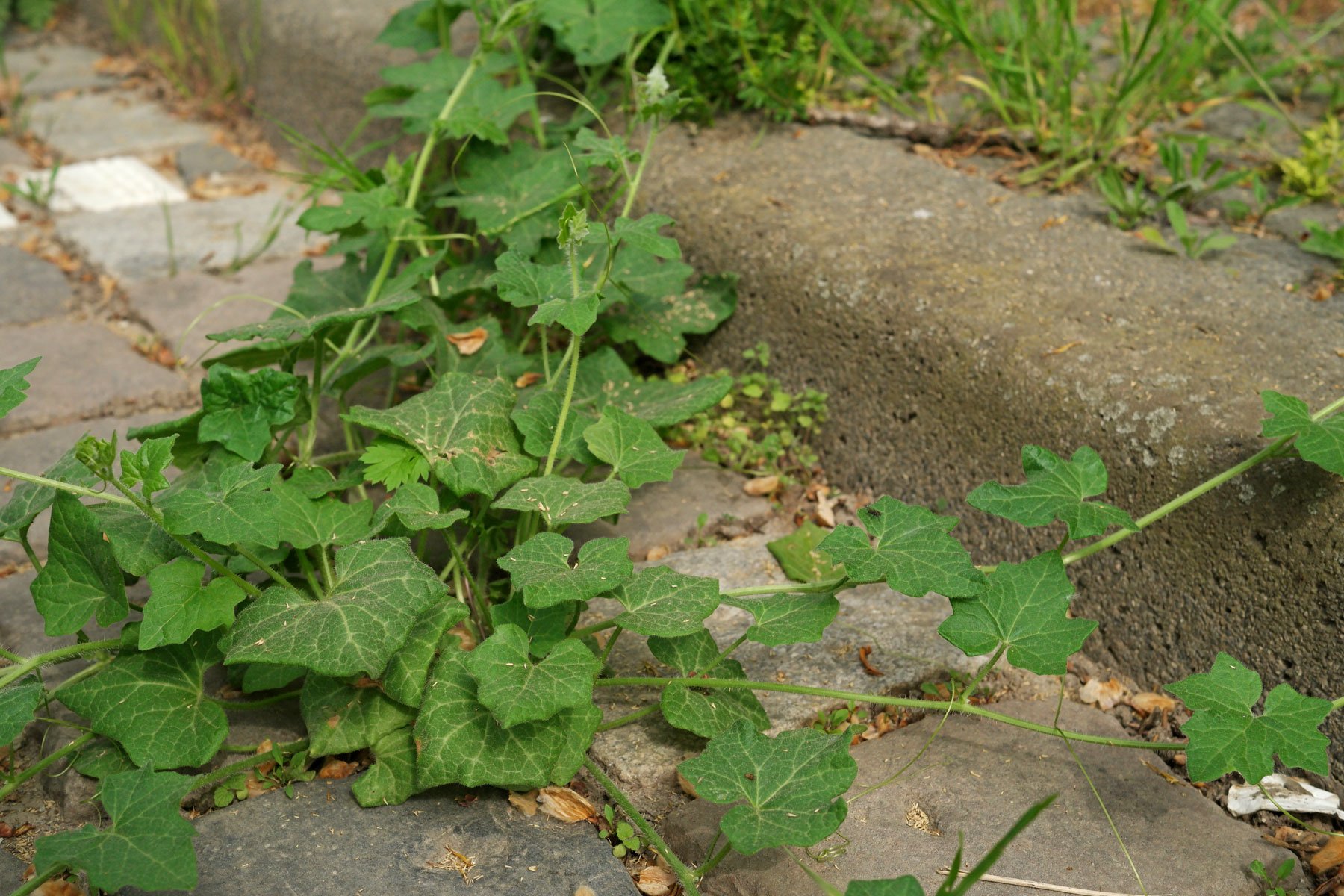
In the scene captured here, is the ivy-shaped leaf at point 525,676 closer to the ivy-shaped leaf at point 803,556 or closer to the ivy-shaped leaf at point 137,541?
the ivy-shaped leaf at point 137,541

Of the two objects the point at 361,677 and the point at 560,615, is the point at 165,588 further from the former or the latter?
the point at 560,615

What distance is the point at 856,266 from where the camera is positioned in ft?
7.35

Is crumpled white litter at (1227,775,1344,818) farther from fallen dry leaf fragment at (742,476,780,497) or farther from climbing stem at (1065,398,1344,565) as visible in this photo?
fallen dry leaf fragment at (742,476,780,497)

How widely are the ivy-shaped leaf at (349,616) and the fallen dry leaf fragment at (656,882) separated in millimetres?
452

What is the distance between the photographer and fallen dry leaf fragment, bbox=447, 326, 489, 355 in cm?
231

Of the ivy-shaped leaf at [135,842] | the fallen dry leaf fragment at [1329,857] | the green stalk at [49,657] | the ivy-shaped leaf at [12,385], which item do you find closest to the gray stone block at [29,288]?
the ivy-shaped leaf at [12,385]

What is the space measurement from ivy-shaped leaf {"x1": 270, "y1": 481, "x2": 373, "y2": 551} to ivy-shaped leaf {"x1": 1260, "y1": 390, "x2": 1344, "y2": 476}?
4.39 ft

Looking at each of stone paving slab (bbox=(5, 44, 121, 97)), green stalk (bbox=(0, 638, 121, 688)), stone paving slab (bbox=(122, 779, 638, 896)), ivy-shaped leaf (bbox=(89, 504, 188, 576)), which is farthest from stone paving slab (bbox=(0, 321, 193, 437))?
stone paving slab (bbox=(5, 44, 121, 97))

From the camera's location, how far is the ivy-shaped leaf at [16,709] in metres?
1.39

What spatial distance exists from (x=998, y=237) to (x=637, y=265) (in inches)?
30.0

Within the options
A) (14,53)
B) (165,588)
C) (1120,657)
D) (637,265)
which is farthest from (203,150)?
(1120,657)

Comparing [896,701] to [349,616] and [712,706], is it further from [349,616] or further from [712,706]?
[349,616]

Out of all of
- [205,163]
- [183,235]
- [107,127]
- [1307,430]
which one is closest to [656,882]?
[1307,430]

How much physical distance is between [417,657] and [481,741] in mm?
159
